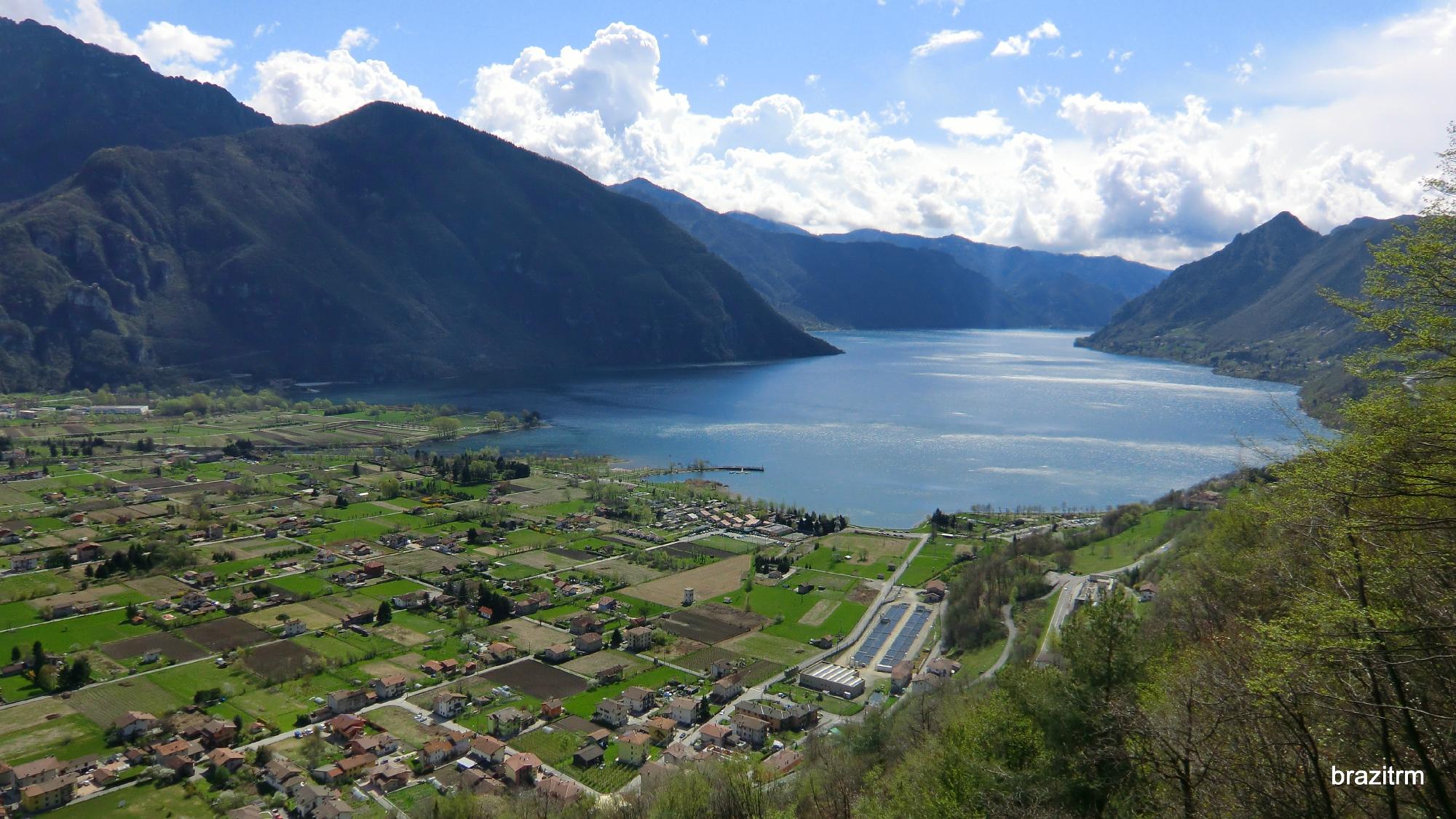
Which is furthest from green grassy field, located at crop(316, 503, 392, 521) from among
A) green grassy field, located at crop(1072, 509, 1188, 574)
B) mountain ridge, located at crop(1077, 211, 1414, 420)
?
mountain ridge, located at crop(1077, 211, 1414, 420)


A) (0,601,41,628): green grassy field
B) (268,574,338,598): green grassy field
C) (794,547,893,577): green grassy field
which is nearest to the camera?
(0,601,41,628): green grassy field

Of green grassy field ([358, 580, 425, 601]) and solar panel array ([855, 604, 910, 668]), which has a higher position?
green grassy field ([358, 580, 425, 601])

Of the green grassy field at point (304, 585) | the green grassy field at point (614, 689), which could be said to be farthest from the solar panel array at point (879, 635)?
the green grassy field at point (304, 585)

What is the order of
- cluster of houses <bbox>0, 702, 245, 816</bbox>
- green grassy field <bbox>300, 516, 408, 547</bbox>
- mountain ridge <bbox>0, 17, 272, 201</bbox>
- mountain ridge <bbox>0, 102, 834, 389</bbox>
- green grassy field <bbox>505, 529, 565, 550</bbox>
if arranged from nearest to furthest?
cluster of houses <bbox>0, 702, 245, 816</bbox> → green grassy field <bbox>300, 516, 408, 547</bbox> → green grassy field <bbox>505, 529, 565, 550</bbox> → mountain ridge <bbox>0, 102, 834, 389</bbox> → mountain ridge <bbox>0, 17, 272, 201</bbox>

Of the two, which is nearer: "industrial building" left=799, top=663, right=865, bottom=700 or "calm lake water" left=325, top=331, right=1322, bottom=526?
"industrial building" left=799, top=663, right=865, bottom=700

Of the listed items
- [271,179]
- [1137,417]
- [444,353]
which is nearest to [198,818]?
[1137,417]

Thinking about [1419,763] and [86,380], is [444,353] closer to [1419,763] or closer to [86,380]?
[86,380]

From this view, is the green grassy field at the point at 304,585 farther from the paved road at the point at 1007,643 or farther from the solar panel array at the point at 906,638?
the paved road at the point at 1007,643

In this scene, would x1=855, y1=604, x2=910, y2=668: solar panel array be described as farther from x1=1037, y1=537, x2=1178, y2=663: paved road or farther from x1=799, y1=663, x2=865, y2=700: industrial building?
x1=1037, y1=537, x2=1178, y2=663: paved road
